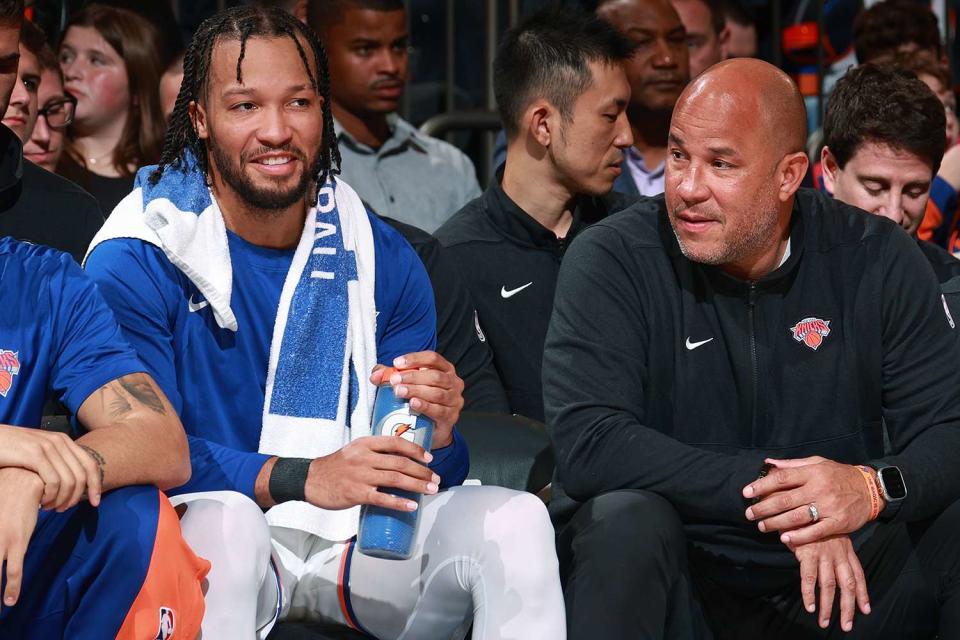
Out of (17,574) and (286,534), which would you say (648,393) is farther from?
(17,574)

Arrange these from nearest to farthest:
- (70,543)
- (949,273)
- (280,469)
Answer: (70,543)
(280,469)
(949,273)

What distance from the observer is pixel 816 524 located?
2744mm

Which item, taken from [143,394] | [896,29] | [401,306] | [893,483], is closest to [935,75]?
[896,29]

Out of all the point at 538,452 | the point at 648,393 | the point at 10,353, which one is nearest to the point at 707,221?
the point at 648,393

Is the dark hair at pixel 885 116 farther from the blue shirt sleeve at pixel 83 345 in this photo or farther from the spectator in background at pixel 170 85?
the blue shirt sleeve at pixel 83 345

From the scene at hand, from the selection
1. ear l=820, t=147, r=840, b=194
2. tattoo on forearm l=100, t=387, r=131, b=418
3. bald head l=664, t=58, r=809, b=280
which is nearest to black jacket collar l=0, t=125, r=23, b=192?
tattoo on forearm l=100, t=387, r=131, b=418

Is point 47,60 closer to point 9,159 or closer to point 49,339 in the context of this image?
point 9,159

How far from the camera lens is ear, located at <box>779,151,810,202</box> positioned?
10.2 feet

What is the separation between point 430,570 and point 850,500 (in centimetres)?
80

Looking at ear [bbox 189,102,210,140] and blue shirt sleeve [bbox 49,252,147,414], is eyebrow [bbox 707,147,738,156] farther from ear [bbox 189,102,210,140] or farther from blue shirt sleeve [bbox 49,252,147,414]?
blue shirt sleeve [bbox 49,252,147,414]

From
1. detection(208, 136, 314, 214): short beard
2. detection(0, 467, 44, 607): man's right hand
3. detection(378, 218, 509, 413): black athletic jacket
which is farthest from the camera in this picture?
detection(378, 218, 509, 413): black athletic jacket

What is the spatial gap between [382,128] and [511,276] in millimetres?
1264

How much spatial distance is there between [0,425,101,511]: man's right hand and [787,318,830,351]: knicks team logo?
147 centimetres

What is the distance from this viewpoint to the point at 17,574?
2250 millimetres
